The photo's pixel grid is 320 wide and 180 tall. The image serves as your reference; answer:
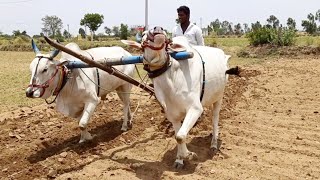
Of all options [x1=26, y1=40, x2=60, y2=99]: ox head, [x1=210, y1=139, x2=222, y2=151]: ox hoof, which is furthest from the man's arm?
[x1=26, y1=40, x2=60, y2=99]: ox head

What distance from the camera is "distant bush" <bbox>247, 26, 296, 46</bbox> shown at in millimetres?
22828

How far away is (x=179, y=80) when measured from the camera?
5207 millimetres

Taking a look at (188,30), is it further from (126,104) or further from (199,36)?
(126,104)

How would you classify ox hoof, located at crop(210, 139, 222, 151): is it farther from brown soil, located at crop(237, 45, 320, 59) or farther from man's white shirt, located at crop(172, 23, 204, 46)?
brown soil, located at crop(237, 45, 320, 59)

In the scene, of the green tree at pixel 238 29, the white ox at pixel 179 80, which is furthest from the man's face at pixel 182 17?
the green tree at pixel 238 29

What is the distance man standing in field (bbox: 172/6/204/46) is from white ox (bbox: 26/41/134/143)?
1320 mm

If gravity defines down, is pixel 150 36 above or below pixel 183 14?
below

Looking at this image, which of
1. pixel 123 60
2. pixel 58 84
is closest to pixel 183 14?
pixel 123 60

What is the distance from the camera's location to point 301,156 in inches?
231

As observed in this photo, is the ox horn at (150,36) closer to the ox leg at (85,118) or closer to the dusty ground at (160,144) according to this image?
the dusty ground at (160,144)

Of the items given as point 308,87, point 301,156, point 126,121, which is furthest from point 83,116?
point 308,87

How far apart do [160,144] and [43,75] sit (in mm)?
2048

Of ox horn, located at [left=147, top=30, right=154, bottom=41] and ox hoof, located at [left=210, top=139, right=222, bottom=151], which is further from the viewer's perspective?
ox hoof, located at [left=210, top=139, right=222, bottom=151]

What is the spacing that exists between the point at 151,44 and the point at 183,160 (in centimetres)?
175
